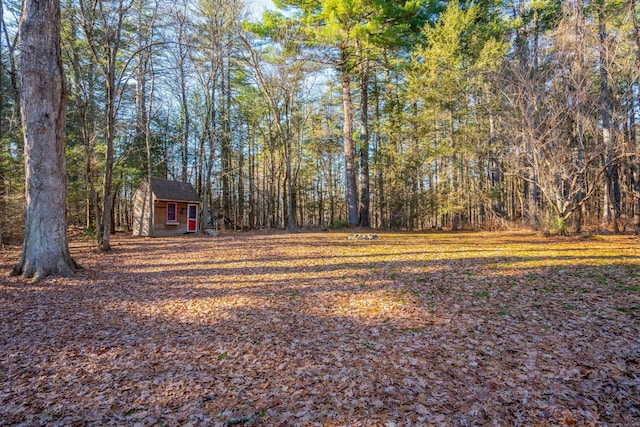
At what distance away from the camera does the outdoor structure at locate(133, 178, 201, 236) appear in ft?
53.9

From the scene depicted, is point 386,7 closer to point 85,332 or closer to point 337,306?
point 337,306

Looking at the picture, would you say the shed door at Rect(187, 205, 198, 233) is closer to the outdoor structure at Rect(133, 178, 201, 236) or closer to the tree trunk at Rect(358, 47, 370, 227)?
the outdoor structure at Rect(133, 178, 201, 236)

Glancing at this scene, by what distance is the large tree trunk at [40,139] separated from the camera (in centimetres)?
645

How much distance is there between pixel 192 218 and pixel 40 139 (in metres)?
12.3

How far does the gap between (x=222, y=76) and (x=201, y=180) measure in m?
7.59

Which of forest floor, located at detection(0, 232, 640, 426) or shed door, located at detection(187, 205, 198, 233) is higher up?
shed door, located at detection(187, 205, 198, 233)

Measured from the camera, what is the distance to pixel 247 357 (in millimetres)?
3652

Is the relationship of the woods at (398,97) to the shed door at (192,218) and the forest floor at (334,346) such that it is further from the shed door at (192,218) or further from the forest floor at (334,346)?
the forest floor at (334,346)

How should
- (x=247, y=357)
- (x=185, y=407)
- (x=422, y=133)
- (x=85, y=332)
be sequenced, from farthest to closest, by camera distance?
1. (x=422, y=133)
2. (x=85, y=332)
3. (x=247, y=357)
4. (x=185, y=407)

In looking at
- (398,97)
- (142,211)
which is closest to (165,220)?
(142,211)

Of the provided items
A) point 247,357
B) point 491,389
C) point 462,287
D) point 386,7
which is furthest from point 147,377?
point 386,7

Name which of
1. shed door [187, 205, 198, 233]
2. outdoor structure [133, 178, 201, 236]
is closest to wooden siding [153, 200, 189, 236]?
outdoor structure [133, 178, 201, 236]

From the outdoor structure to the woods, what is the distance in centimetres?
128

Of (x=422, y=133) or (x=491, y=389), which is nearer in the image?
(x=491, y=389)
